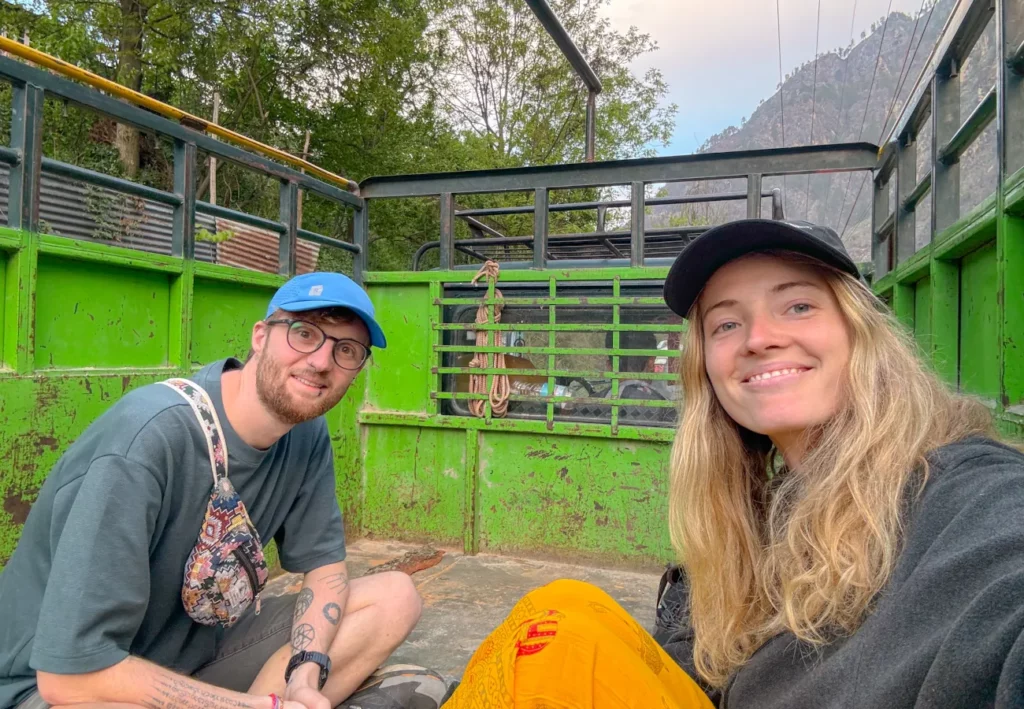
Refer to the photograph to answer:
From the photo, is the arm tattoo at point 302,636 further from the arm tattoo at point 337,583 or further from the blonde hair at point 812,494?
the blonde hair at point 812,494

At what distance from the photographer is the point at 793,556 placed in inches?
44.8

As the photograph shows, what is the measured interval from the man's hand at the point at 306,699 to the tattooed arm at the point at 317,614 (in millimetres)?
30

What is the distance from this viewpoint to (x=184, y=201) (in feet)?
10.6

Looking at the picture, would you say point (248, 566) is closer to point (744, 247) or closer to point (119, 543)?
point (119, 543)

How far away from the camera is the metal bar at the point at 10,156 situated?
2.46 metres

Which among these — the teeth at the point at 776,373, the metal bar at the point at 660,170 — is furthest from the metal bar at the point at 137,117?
the teeth at the point at 776,373

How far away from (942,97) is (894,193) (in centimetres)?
93

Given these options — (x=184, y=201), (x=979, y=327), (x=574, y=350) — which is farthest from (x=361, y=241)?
(x=979, y=327)

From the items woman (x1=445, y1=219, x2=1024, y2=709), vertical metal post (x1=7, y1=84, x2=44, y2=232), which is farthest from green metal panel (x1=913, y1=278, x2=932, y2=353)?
vertical metal post (x1=7, y1=84, x2=44, y2=232)

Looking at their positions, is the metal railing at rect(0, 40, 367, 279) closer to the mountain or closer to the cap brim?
the cap brim

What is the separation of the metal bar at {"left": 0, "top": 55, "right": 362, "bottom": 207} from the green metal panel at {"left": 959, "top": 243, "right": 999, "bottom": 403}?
3.55 meters

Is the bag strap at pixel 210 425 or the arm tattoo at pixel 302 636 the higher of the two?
the bag strap at pixel 210 425

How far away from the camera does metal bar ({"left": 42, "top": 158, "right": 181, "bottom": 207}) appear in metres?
2.64

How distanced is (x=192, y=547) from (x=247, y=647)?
0.53 metres
